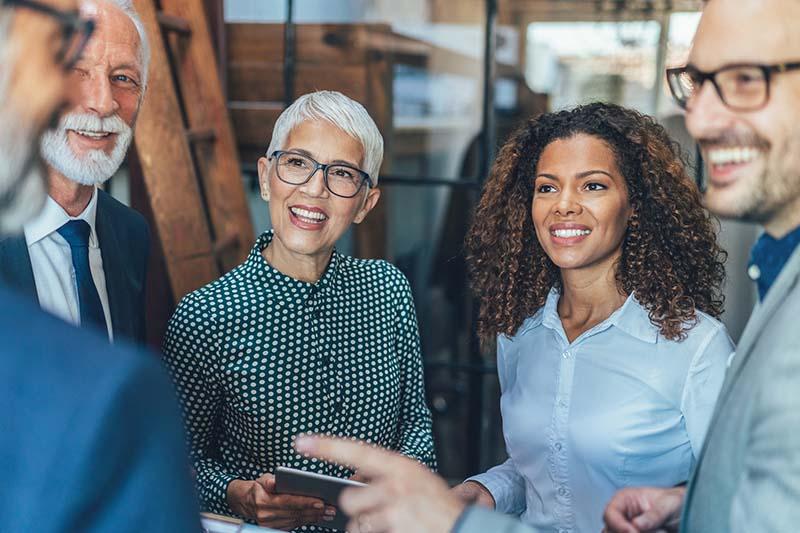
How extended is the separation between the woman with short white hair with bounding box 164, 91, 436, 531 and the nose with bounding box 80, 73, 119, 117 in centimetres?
40

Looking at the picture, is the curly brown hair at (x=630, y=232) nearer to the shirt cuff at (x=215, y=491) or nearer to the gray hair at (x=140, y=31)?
the shirt cuff at (x=215, y=491)

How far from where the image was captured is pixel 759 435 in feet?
3.32

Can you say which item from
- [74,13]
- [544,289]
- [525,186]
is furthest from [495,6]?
[74,13]

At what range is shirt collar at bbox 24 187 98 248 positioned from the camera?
5.96 feet

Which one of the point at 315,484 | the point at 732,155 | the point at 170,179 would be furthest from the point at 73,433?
the point at 170,179

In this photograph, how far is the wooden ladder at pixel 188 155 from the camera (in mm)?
2816

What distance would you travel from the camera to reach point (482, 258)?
2420 mm

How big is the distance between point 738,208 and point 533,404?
970 mm

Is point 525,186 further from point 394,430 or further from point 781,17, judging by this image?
point 781,17

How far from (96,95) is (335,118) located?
54 cm

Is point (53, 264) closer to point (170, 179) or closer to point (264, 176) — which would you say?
point (264, 176)

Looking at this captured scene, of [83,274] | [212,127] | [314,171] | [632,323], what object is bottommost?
[632,323]

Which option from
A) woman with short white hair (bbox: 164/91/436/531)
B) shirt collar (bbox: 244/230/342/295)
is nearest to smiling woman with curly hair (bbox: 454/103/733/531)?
woman with short white hair (bbox: 164/91/436/531)

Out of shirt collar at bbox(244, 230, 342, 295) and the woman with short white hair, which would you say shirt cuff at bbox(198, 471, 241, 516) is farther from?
shirt collar at bbox(244, 230, 342, 295)
